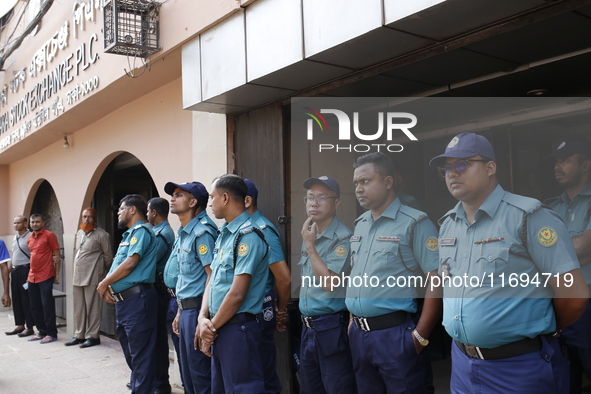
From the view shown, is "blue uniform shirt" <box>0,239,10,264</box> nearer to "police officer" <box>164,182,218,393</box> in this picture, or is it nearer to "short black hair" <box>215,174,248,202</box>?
"police officer" <box>164,182,218,393</box>

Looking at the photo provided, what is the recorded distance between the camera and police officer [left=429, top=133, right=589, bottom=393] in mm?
2252

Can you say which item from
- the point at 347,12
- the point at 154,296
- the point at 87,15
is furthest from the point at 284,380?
the point at 87,15

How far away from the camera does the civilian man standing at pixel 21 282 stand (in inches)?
330

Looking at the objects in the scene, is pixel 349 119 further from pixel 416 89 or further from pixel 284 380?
pixel 284 380

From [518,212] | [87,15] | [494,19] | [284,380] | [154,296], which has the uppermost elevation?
[87,15]

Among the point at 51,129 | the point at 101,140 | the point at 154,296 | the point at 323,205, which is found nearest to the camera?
the point at 323,205

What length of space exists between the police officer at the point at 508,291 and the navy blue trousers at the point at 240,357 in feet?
4.02

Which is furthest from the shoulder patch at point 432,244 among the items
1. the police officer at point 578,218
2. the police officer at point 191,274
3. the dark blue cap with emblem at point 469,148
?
the police officer at point 191,274

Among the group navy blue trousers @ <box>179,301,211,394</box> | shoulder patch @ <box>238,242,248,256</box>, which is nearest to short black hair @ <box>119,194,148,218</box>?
navy blue trousers @ <box>179,301,211,394</box>

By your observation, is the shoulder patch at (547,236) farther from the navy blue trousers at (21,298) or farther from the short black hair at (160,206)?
the navy blue trousers at (21,298)

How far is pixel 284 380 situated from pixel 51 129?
6.18 m

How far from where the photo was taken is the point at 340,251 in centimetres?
364

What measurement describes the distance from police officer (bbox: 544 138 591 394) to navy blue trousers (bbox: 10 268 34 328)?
7.81 m

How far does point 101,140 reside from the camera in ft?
25.5
